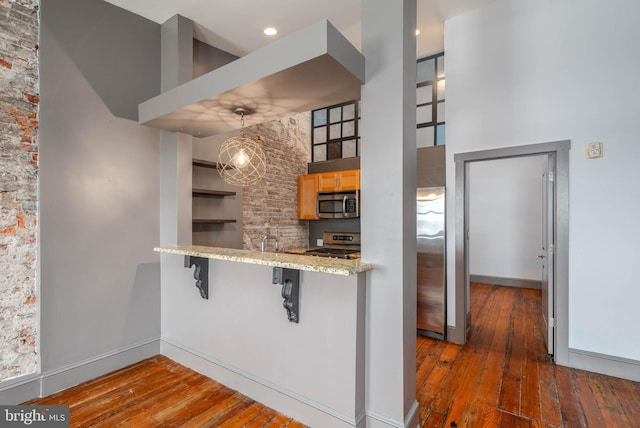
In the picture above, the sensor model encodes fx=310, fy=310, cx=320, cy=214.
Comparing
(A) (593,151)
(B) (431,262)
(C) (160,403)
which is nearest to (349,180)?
(B) (431,262)

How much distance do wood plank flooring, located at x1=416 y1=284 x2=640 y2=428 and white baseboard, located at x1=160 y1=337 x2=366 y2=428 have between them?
629 mm

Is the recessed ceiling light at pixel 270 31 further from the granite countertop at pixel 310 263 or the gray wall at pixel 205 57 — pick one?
the granite countertop at pixel 310 263

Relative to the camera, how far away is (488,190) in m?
6.55

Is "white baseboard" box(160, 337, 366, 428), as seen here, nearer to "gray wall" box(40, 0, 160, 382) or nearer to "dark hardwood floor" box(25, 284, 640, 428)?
"dark hardwood floor" box(25, 284, 640, 428)

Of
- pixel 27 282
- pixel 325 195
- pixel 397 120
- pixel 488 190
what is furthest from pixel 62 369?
pixel 488 190

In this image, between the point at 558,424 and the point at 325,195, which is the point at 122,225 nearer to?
the point at 325,195

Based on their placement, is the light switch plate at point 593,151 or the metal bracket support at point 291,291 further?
the light switch plate at point 593,151

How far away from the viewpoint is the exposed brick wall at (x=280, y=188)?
4.25m

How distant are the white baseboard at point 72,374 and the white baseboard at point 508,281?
20.1 feet

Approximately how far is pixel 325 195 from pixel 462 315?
8.09 ft

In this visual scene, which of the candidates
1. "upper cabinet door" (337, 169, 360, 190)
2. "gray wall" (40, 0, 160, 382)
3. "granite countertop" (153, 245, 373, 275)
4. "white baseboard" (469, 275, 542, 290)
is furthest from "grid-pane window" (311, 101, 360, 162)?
"white baseboard" (469, 275, 542, 290)

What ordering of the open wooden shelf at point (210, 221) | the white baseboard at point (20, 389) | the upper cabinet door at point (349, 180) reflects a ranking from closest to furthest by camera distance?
the white baseboard at point (20, 389) → the open wooden shelf at point (210, 221) → the upper cabinet door at point (349, 180)

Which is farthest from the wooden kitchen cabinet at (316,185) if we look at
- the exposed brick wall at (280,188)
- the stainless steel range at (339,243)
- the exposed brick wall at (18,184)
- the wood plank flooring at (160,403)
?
the exposed brick wall at (18,184)

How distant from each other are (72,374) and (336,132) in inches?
175
